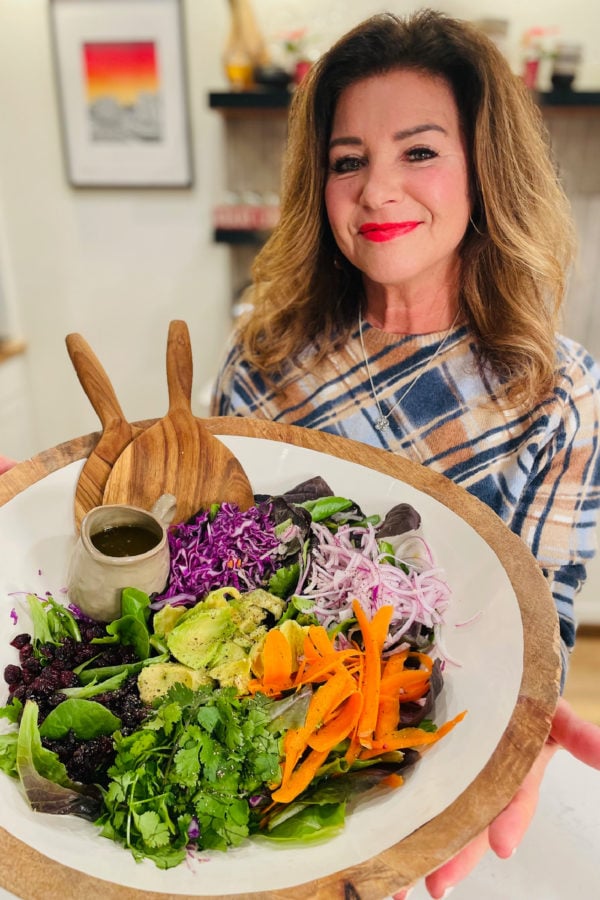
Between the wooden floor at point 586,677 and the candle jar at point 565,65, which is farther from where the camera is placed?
the wooden floor at point 586,677

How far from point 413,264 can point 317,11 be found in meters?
2.35

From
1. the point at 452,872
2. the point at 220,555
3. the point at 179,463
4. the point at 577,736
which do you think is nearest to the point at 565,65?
the point at 179,463

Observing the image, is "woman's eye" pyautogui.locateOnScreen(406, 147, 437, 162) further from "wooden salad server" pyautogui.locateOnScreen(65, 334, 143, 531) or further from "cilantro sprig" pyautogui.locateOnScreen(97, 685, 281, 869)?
"cilantro sprig" pyautogui.locateOnScreen(97, 685, 281, 869)

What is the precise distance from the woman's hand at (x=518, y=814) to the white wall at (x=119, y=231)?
303 cm

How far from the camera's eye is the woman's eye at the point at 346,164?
4.73 feet

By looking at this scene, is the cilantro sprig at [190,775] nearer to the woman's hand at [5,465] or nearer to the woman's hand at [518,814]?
the woman's hand at [518,814]

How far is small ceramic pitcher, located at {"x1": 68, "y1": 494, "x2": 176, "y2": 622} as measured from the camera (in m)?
1.18

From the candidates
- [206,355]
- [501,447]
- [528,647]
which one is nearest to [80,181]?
[206,355]

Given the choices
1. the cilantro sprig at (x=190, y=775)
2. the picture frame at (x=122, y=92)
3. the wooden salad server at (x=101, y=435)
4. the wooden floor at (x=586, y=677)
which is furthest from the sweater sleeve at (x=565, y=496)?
the picture frame at (x=122, y=92)

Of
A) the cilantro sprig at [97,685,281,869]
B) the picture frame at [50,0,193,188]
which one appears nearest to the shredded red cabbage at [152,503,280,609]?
the cilantro sprig at [97,685,281,869]

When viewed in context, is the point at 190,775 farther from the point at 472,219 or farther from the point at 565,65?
the point at 565,65

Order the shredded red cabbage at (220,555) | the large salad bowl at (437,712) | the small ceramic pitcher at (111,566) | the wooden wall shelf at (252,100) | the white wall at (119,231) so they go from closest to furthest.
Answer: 1. the large salad bowl at (437,712)
2. the small ceramic pitcher at (111,566)
3. the shredded red cabbage at (220,555)
4. the wooden wall shelf at (252,100)
5. the white wall at (119,231)

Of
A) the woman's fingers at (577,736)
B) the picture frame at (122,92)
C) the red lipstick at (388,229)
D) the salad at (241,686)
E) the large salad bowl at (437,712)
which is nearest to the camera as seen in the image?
the large salad bowl at (437,712)

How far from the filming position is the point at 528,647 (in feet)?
3.25
